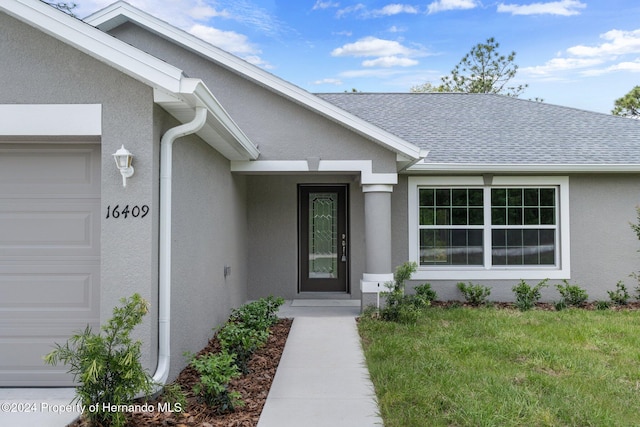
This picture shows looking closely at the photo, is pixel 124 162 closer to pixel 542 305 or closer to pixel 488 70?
pixel 542 305

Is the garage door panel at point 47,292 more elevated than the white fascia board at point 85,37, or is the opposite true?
the white fascia board at point 85,37

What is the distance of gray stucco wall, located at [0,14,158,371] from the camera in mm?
4332

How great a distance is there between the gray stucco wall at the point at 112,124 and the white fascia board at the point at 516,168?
6087 millimetres

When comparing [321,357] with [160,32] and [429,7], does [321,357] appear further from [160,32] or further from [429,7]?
[429,7]

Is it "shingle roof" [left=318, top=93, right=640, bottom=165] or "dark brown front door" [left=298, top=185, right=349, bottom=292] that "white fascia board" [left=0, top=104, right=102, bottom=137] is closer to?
"dark brown front door" [left=298, top=185, right=349, bottom=292]

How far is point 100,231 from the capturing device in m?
4.58

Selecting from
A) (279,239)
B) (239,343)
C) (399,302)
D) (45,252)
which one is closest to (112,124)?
(45,252)

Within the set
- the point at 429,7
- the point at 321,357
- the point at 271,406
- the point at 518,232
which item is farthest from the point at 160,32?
the point at 429,7

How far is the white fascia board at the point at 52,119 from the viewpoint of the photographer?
440cm

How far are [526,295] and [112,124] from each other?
26.7 feet

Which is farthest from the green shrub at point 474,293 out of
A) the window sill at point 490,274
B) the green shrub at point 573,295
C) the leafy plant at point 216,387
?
the leafy plant at point 216,387

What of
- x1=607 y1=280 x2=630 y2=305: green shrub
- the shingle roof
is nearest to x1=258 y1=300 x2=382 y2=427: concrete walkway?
the shingle roof

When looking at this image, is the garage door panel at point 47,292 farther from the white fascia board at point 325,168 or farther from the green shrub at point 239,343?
the white fascia board at point 325,168

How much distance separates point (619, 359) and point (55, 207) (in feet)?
22.3
